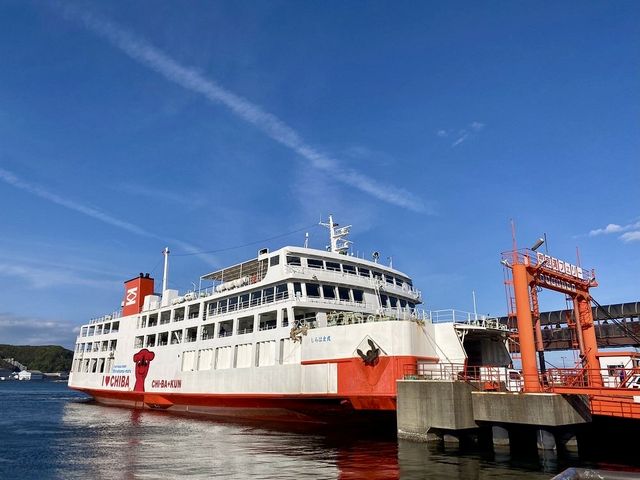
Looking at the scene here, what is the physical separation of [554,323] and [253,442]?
3372 cm

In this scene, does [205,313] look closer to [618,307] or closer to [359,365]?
[359,365]

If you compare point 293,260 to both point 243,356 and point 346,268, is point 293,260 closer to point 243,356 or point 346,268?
point 346,268

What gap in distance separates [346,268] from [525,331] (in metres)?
11.5

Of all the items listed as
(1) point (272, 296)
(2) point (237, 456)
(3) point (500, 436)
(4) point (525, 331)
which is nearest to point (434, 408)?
(3) point (500, 436)

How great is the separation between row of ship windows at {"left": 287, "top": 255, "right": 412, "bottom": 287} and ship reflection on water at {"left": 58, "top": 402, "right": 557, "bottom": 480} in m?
8.44

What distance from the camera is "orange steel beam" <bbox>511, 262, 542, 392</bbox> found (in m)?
18.5

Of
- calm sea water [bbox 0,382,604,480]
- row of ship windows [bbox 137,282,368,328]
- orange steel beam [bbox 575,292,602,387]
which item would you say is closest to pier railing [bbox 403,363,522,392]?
calm sea water [bbox 0,382,604,480]

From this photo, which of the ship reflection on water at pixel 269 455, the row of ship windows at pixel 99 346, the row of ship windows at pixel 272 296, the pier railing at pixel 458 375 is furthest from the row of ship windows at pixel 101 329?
the pier railing at pixel 458 375

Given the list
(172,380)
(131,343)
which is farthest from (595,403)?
(131,343)

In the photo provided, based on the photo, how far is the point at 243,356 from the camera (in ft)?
88.6

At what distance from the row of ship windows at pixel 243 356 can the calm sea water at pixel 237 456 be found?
3211 millimetres

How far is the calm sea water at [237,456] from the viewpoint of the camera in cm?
1433

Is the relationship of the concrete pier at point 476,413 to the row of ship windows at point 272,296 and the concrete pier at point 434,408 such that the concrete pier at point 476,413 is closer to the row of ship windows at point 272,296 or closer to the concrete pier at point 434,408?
the concrete pier at point 434,408

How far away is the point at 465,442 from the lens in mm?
18844
